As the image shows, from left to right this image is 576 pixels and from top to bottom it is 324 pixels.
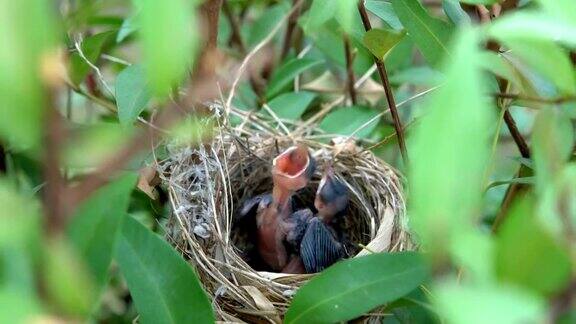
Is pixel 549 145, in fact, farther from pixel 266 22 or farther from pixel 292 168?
pixel 266 22

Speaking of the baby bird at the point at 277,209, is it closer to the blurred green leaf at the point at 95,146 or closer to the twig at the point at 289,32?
the twig at the point at 289,32

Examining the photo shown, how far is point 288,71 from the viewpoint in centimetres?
126

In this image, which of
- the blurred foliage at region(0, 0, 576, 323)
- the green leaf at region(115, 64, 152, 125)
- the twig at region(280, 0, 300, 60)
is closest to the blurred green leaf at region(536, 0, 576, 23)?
the blurred foliage at region(0, 0, 576, 323)

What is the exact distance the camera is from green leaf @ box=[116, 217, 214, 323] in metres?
0.72

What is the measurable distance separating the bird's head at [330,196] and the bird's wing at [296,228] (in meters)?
0.04

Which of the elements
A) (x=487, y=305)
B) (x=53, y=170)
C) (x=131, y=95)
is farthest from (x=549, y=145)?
(x=131, y=95)

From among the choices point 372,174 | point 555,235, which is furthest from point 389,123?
point 555,235

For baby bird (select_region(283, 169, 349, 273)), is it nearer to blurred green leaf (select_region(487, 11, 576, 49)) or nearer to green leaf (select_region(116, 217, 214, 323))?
green leaf (select_region(116, 217, 214, 323))

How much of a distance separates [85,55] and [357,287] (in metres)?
0.48

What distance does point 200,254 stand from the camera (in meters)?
0.96

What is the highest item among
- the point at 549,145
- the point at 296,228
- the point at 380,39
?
the point at 549,145

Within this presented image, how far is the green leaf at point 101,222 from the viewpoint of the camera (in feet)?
1.74

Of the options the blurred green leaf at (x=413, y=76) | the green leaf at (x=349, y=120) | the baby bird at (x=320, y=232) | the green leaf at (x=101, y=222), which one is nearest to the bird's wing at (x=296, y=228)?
the baby bird at (x=320, y=232)

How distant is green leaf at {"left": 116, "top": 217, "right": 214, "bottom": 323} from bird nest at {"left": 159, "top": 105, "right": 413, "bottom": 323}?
0.21m
